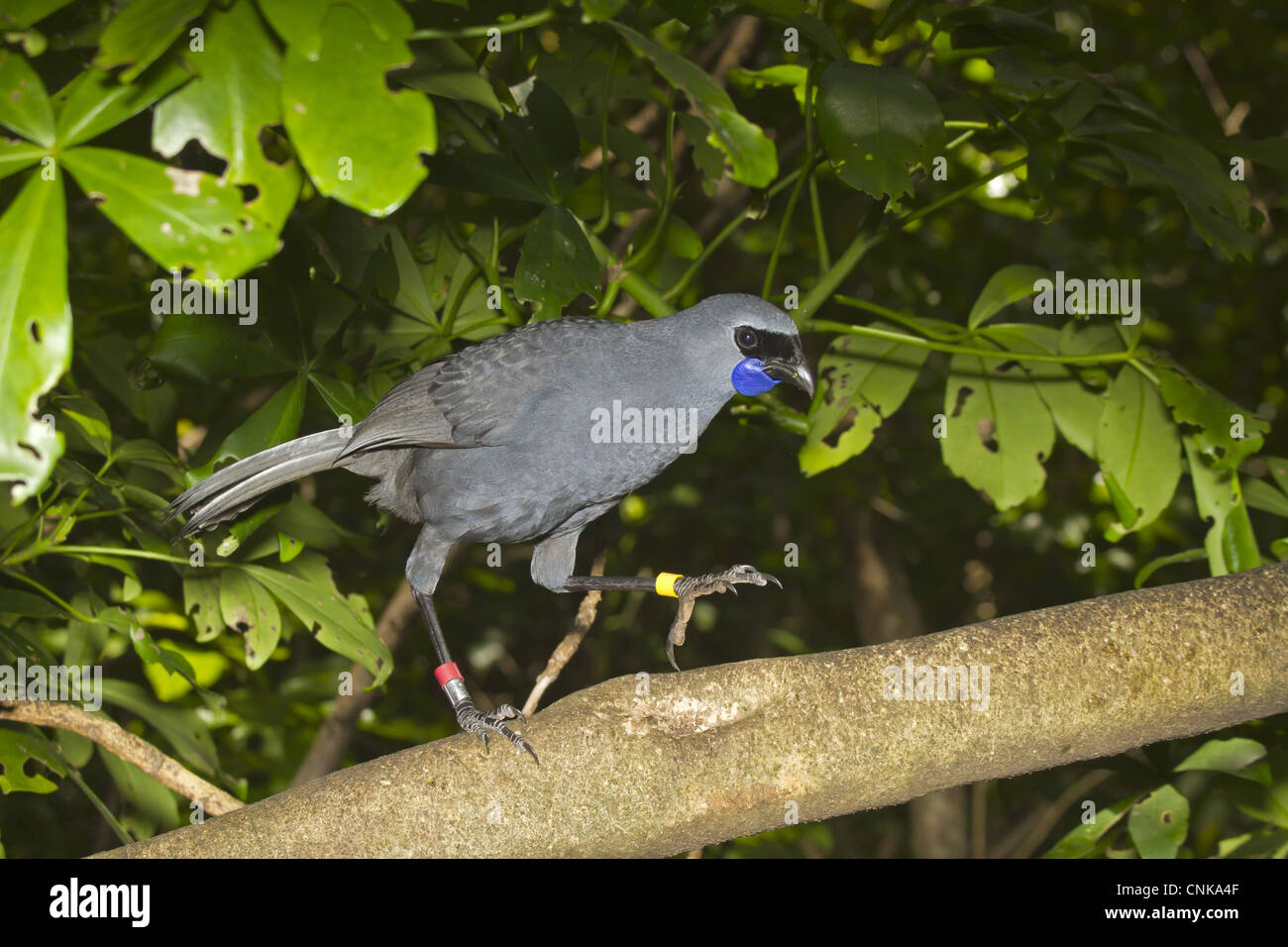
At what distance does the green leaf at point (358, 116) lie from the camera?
1.30 meters

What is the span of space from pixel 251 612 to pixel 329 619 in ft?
0.79

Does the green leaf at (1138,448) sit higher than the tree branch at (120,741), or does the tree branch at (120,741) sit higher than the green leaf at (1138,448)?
the green leaf at (1138,448)

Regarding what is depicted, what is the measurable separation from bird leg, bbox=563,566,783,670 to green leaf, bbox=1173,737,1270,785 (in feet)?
3.86

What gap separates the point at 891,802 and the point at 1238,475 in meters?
1.50

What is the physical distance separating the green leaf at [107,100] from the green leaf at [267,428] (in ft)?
3.31

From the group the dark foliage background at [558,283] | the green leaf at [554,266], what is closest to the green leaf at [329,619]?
the dark foliage background at [558,283]

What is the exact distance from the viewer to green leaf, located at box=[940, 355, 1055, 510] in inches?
111

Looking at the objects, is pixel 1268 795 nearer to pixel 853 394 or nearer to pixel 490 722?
pixel 853 394

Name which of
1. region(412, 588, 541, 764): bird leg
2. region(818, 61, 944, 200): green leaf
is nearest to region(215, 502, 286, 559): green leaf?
region(412, 588, 541, 764): bird leg

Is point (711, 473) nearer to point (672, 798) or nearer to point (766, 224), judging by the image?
point (766, 224)

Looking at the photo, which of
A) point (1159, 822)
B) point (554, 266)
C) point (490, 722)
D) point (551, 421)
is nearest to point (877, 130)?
point (554, 266)

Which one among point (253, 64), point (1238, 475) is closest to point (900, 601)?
point (1238, 475)

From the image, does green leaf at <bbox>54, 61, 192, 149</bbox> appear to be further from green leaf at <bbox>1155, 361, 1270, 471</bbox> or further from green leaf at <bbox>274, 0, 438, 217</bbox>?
green leaf at <bbox>1155, 361, 1270, 471</bbox>

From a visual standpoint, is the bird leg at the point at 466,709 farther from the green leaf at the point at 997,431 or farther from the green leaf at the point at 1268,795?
the green leaf at the point at 1268,795
